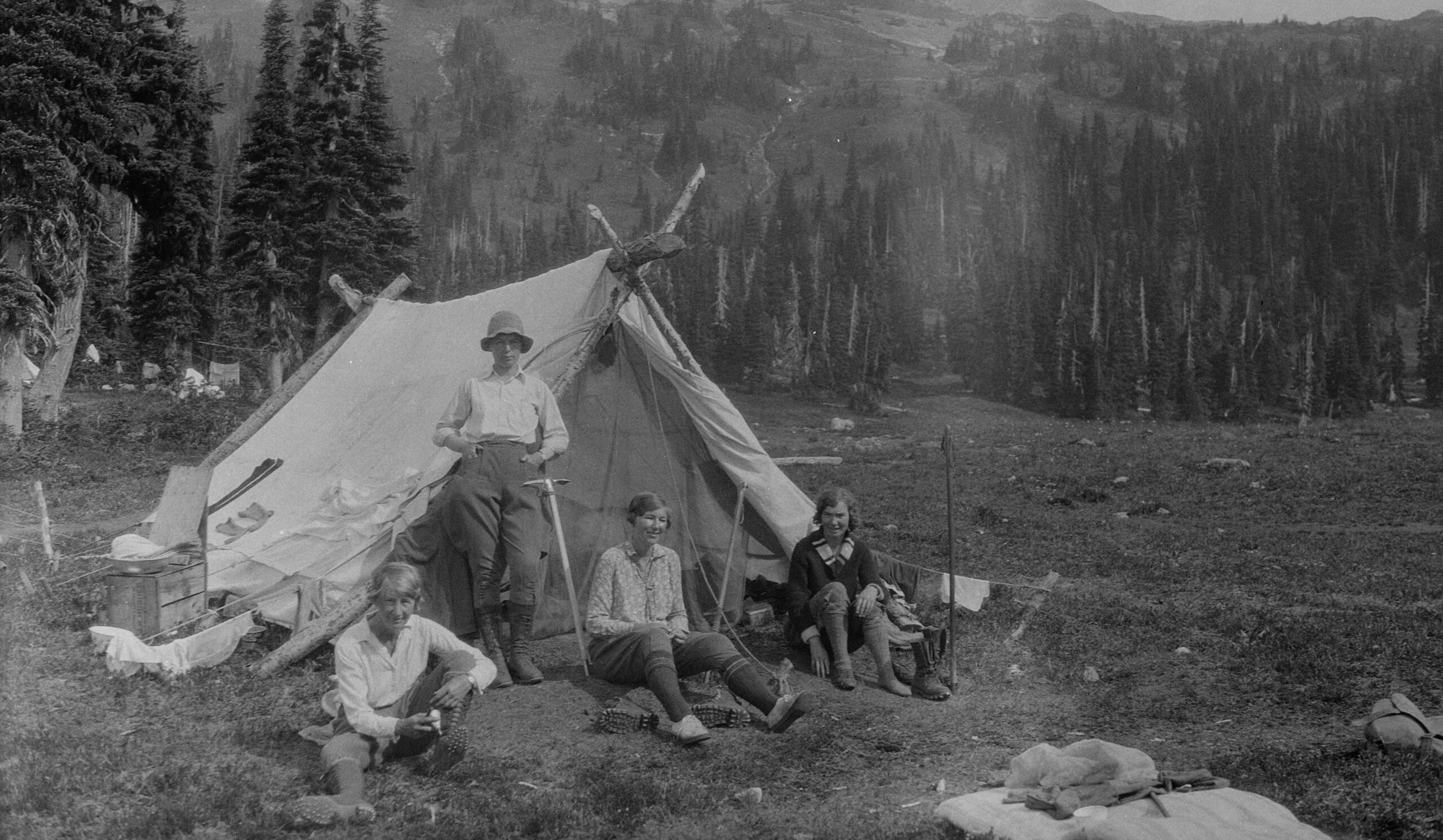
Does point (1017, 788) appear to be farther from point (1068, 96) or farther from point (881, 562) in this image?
point (1068, 96)

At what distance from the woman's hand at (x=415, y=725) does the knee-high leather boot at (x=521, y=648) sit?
1.69 m

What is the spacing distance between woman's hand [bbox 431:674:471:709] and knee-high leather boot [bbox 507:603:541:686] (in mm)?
1601

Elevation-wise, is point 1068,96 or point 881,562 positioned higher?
point 1068,96

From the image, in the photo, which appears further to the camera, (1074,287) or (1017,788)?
(1074,287)

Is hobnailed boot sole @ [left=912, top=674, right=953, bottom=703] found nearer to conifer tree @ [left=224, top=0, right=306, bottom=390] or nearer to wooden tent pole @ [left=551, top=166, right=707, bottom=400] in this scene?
wooden tent pole @ [left=551, top=166, right=707, bottom=400]

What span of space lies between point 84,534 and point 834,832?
9.75 meters

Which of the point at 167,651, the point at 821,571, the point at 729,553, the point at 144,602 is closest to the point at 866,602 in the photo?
the point at 821,571

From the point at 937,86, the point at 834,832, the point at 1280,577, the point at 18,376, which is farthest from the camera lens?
the point at 937,86

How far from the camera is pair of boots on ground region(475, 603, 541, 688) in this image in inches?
277

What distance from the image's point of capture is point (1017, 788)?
4875 mm

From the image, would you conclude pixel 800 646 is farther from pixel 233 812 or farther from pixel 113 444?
pixel 113 444

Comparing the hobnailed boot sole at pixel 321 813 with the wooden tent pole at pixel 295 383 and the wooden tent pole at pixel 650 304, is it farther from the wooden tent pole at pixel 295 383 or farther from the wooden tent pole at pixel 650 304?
the wooden tent pole at pixel 650 304

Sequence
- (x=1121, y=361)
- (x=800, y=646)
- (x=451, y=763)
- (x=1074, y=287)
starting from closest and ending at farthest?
(x=451, y=763) → (x=800, y=646) → (x=1121, y=361) → (x=1074, y=287)

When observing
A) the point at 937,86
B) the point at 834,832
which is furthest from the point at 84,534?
the point at 937,86
